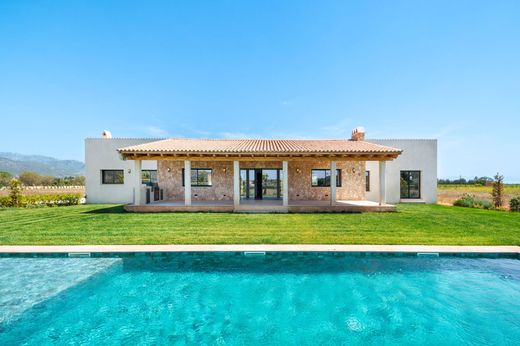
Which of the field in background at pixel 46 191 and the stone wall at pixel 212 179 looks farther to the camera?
the field in background at pixel 46 191

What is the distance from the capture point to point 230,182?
1767cm

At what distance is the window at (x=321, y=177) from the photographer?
1783 centimetres

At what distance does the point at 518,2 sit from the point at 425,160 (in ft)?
33.5

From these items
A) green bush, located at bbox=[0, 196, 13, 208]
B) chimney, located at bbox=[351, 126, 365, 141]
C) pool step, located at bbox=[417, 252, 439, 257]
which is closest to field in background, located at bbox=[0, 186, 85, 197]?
green bush, located at bbox=[0, 196, 13, 208]

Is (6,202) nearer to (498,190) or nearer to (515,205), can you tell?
(515,205)

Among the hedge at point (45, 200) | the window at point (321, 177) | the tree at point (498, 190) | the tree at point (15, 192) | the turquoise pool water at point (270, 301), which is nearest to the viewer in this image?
the turquoise pool water at point (270, 301)

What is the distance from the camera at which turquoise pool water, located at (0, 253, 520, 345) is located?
13.5 feet

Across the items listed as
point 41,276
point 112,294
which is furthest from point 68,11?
point 112,294

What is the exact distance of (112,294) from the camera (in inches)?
211

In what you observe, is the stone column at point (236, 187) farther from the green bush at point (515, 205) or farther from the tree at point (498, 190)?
the tree at point (498, 190)

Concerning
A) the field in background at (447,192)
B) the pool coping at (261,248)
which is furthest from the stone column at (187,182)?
the field in background at (447,192)

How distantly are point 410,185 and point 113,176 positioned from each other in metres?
23.4

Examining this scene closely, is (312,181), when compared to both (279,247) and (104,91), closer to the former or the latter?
(279,247)

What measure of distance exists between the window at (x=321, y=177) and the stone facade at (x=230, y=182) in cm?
26
